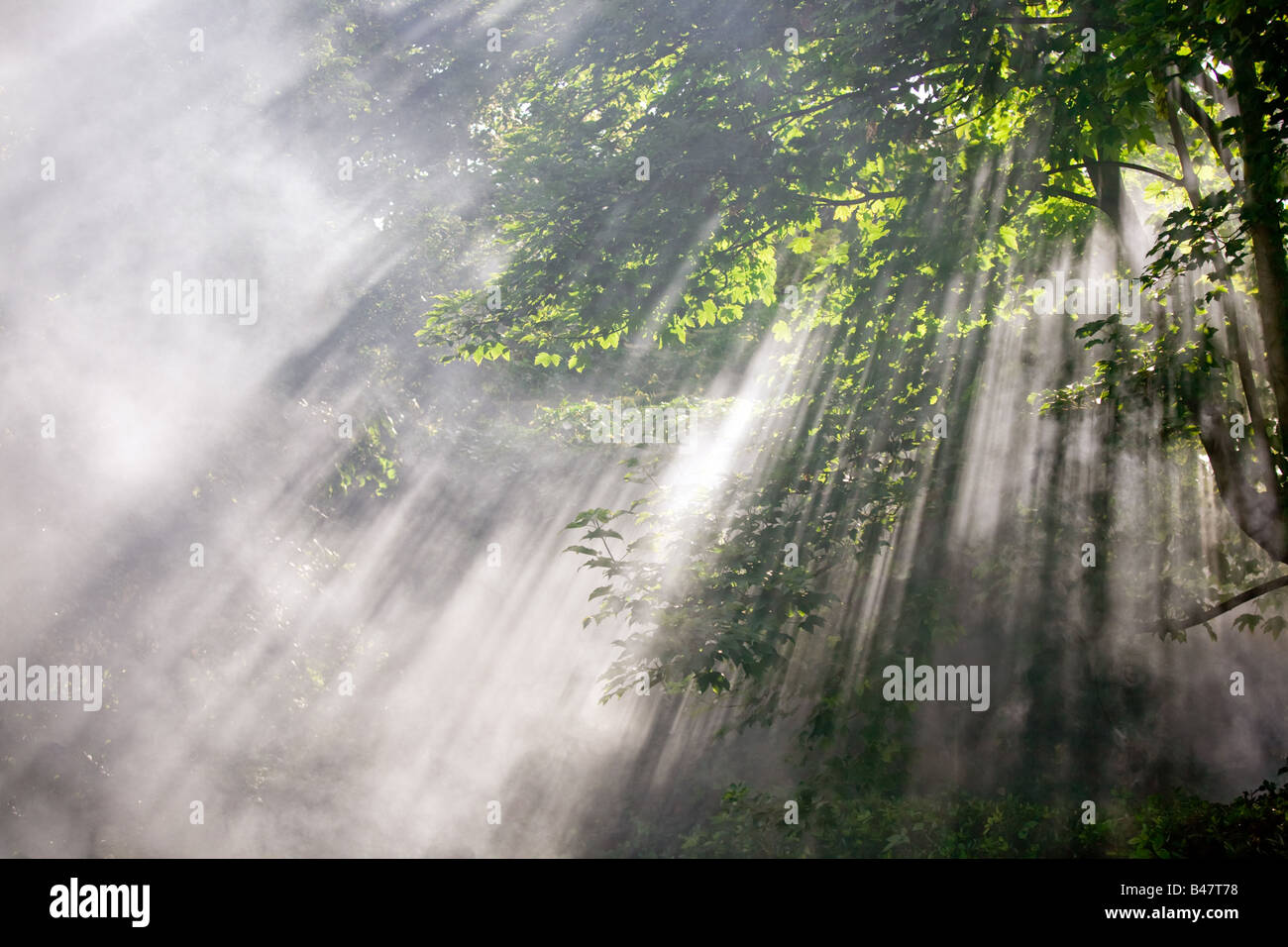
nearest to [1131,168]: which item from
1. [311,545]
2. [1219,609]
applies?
[1219,609]

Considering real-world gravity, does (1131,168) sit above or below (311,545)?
above

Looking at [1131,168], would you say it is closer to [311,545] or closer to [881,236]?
[881,236]

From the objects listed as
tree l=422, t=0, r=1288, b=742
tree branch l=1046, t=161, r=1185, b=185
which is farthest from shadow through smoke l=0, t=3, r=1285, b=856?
tree branch l=1046, t=161, r=1185, b=185

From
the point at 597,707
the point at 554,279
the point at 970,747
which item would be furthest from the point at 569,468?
the point at 554,279

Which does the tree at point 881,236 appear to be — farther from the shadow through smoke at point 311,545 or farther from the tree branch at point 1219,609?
the shadow through smoke at point 311,545

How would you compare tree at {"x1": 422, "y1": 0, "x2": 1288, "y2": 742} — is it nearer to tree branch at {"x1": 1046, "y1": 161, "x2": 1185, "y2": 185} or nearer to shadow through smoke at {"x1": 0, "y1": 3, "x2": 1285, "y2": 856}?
tree branch at {"x1": 1046, "y1": 161, "x2": 1185, "y2": 185}

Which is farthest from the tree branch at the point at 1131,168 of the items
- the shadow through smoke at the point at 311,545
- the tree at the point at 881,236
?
the shadow through smoke at the point at 311,545

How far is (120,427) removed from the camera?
11008 millimetres

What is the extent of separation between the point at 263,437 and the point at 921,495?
33.9ft

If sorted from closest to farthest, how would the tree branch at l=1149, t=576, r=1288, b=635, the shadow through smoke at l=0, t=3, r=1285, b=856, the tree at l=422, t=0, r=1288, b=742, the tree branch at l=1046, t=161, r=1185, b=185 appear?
the tree at l=422, t=0, r=1288, b=742 → the tree branch at l=1149, t=576, r=1288, b=635 → the tree branch at l=1046, t=161, r=1185, b=185 → the shadow through smoke at l=0, t=3, r=1285, b=856

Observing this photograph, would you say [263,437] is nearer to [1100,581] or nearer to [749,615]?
[749,615]

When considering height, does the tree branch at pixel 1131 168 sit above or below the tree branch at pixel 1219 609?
above

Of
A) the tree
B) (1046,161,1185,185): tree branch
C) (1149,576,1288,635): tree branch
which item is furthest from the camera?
(1046,161,1185,185): tree branch

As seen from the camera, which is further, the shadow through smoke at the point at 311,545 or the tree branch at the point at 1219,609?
the shadow through smoke at the point at 311,545
